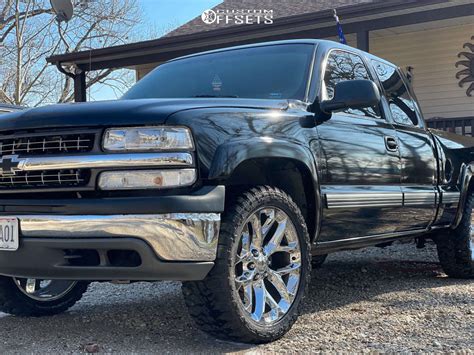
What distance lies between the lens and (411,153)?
488cm

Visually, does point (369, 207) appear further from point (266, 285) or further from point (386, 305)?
point (266, 285)

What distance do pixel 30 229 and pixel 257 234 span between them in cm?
116

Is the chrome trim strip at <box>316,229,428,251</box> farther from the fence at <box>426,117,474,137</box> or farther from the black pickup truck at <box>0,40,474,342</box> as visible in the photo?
the fence at <box>426,117,474,137</box>

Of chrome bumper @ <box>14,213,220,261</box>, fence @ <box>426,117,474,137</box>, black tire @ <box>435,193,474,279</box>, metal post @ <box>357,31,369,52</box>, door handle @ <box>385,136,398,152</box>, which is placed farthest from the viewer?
fence @ <box>426,117,474,137</box>

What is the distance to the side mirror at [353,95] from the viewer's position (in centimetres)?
379

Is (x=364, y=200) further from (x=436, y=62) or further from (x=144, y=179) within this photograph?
(x=436, y=62)

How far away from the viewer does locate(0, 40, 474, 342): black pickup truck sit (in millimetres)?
2939

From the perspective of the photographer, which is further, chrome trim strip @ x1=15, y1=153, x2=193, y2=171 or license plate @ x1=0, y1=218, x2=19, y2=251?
license plate @ x1=0, y1=218, x2=19, y2=251

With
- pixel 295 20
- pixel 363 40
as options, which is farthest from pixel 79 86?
pixel 363 40

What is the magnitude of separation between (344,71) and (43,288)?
2.66m

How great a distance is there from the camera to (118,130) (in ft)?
9.82

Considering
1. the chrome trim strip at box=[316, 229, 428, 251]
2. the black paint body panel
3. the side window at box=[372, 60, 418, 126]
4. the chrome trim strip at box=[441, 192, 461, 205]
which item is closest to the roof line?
the side window at box=[372, 60, 418, 126]

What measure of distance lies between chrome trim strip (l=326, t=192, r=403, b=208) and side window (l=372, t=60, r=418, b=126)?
820 millimetres

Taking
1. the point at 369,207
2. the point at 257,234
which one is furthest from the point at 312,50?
the point at 257,234
